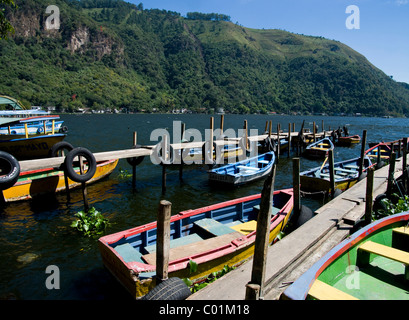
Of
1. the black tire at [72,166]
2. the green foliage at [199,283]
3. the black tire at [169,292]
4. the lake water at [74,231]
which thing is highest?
the black tire at [72,166]

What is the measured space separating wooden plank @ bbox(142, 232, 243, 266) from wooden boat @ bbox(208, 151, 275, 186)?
9285 millimetres

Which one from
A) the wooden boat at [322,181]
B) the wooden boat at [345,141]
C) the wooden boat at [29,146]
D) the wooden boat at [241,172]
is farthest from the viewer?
the wooden boat at [345,141]

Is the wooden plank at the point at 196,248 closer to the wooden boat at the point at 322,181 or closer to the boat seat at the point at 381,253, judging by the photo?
the boat seat at the point at 381,253

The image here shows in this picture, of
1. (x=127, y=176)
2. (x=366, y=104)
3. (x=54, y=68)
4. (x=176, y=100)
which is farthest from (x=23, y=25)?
(x=366, y=104)

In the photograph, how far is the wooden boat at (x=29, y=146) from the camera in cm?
2128

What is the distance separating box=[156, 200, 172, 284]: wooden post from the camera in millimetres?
5188

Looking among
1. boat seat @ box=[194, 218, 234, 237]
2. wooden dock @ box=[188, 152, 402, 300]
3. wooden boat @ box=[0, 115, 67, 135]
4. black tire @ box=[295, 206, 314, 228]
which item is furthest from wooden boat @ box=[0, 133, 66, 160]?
wooden dock @ box=[188, 152, 402, 300]

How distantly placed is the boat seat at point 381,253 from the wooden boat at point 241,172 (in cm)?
1178

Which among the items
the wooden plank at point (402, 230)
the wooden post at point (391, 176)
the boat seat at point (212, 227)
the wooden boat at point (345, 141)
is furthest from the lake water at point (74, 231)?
the wooden boat at point (345, 141)

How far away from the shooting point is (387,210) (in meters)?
10.3

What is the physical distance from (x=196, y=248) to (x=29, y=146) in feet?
66.2
